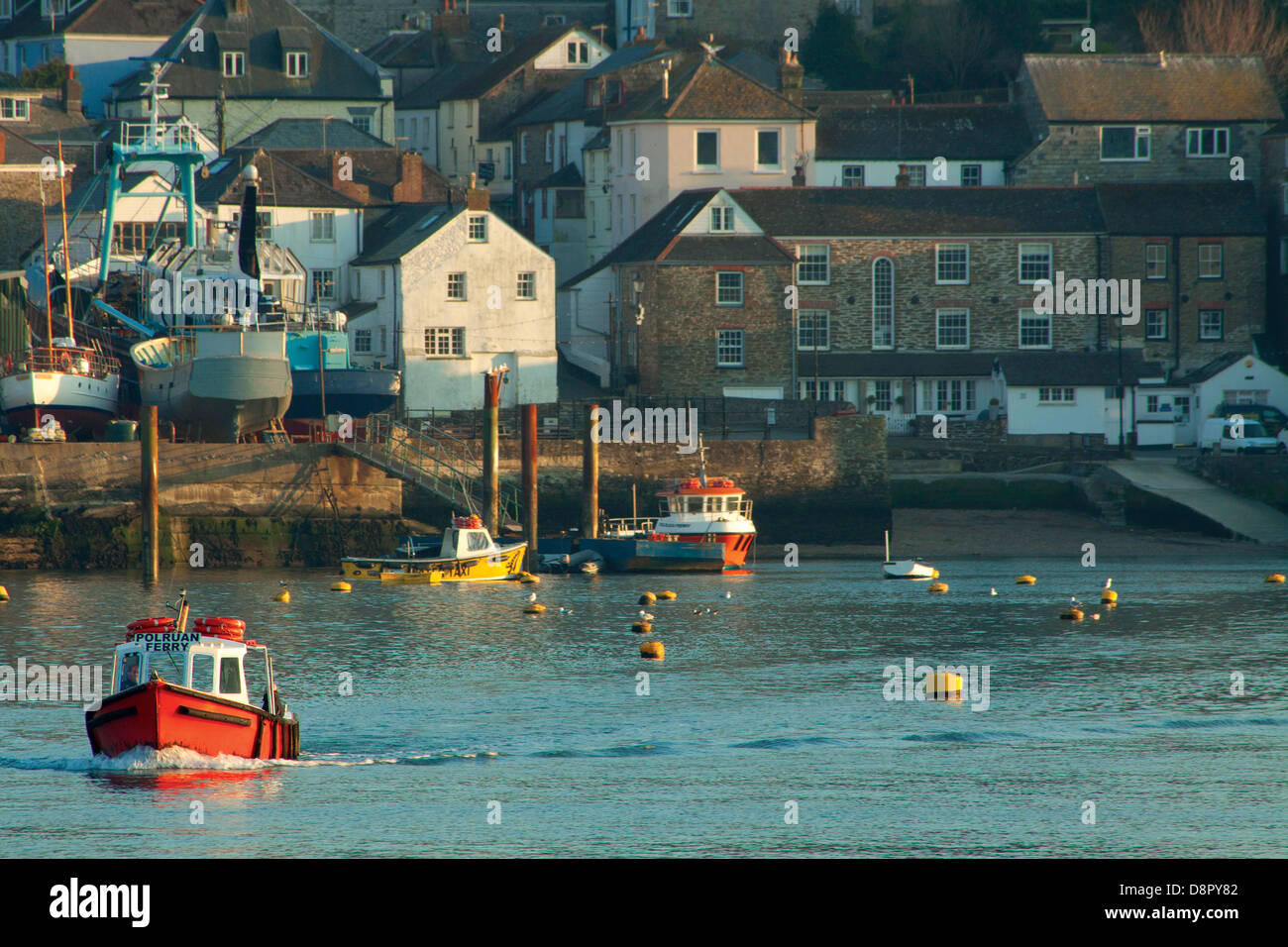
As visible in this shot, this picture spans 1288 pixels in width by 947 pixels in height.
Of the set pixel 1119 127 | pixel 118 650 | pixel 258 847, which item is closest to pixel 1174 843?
pixel 258 847

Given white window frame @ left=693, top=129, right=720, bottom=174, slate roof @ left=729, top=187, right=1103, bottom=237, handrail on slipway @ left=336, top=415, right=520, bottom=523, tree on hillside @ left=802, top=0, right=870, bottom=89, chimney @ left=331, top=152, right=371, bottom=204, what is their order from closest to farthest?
handrail on slipway @ left=336, top=415, right=520, bottom=523, slate roof @ left=729, top=187, right=1103, bottom=237, chimney @ left=331, top=152, right=371, bottom=204, white window frame @ left=693, top=129, right=720, bottom=174, tree on hillside @ left=802, top=0, right=870, bottom=89

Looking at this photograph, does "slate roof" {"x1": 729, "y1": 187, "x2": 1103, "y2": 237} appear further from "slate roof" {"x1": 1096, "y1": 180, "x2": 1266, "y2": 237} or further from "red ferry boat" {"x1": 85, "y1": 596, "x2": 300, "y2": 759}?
"red ferry boat" {"x1": 85, "y1": 596, "x2": 300, "y2": 759}

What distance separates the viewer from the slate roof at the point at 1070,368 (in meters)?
66.6

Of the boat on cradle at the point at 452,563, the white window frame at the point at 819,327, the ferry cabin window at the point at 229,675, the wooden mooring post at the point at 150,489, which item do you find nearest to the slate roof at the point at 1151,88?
the white window frame at the point at 819,327

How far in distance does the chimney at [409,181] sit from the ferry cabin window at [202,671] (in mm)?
49560

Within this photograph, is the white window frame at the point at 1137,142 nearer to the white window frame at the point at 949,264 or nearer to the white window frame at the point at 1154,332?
the white window frame at the point at 1154,332

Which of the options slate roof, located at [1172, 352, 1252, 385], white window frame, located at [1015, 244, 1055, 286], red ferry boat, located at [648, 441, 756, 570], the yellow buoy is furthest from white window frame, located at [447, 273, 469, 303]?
the yellow buoy

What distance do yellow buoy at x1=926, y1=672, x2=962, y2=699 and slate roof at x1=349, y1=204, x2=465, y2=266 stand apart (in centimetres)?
3462

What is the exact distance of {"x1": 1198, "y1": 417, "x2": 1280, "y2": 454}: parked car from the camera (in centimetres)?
6328

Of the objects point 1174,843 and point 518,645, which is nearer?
point 1174,843

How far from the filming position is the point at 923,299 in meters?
70.9

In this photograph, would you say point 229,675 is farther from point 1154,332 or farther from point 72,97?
point 72,97
